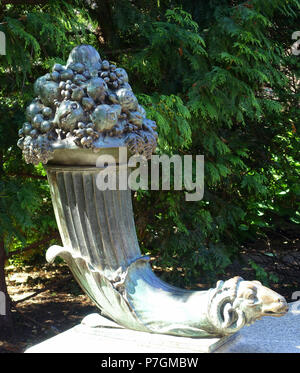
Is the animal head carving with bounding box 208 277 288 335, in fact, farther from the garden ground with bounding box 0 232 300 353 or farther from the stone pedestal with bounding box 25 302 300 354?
the garden ground with bounding box 0 232 300 353

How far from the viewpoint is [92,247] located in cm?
236

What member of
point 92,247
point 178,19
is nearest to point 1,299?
point 92,247

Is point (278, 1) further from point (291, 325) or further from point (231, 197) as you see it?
point (291, 325)

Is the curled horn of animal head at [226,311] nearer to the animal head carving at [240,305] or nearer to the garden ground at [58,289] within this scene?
the animal head carving at [240,305]

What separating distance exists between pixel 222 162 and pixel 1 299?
1.98 metres

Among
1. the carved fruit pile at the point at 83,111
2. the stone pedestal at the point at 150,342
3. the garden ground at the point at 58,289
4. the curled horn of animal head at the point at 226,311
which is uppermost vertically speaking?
the carved fruit pile at the point at 83,111

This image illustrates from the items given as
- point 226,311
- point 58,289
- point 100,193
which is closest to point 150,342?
point 226,311

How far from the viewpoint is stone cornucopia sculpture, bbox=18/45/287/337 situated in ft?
7.17

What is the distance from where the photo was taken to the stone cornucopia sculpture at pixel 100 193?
2.19 metres

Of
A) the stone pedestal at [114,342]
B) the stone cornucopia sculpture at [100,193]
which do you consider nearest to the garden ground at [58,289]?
the stone pedestal at [114,342]

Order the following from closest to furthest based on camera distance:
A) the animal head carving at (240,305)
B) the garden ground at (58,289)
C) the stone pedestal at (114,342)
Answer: the animal head carving at (240,305)
the stone pedestal at (114,342)
the garden ground at (58,289)

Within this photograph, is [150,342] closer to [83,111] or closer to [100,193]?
[100,193]

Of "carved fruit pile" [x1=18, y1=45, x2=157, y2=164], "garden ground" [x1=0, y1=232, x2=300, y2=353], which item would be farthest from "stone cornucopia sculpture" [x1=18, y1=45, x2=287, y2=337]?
"garden ground" [x1=0, y1=232, x2=300, y2=353]

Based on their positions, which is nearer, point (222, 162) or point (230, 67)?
point (230, 67)
